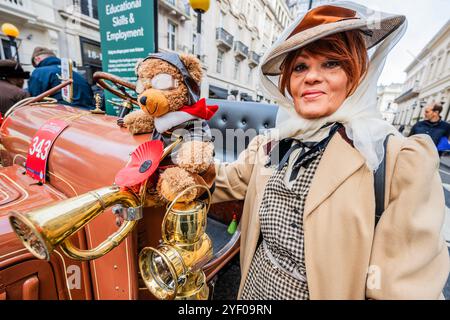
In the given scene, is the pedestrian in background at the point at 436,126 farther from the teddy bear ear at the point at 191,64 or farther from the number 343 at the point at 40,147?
the number 343 at the point at 40,147

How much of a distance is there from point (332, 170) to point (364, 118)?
0.28 m

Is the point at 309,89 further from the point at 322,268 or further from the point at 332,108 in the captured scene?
the point at 322,268

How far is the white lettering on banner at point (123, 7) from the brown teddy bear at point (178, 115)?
2773mm

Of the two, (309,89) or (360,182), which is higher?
(309,89)

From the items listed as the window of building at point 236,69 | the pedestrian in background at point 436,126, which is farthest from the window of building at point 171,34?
the pedestrian in background at point 436,126

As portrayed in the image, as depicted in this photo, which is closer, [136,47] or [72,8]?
[136,47]

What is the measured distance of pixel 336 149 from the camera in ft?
2.90

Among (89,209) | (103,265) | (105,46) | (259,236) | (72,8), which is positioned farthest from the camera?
(72,8)

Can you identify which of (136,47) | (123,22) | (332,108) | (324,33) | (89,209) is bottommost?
(89,209)

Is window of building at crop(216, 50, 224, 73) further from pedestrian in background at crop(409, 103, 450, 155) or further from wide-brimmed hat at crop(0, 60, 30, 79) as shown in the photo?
wide-brimmed hat at crop(0, 60, 30, 79)

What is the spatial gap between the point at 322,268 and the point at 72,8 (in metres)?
12.8

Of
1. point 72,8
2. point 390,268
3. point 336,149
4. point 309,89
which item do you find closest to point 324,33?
point 309,89

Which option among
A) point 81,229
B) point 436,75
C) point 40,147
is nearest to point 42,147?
point 40,147

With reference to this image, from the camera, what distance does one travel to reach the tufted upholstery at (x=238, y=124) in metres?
2.76
